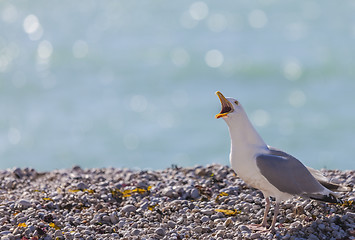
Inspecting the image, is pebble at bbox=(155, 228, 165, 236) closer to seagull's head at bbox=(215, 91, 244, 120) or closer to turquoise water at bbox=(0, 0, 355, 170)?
seagull's head at bbox=(215, 91, 244, 120)

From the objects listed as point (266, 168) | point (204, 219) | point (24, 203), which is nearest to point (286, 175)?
point (266, 168)

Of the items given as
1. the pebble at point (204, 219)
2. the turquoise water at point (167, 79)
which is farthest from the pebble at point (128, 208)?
the turquoise water at point (167, 79)

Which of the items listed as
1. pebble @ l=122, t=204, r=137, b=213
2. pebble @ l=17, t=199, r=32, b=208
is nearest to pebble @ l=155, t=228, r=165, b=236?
pebble @ l=122, t=204, r=137, b=213

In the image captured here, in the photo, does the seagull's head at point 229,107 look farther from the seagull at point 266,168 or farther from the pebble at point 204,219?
the pebble at point 204,219

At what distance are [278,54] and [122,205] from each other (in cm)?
1810

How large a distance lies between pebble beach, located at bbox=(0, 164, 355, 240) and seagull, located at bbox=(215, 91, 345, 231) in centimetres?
29

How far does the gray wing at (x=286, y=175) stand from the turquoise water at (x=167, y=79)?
42.0ft

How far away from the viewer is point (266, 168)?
605cm

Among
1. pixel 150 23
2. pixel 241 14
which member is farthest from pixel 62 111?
pixel 241 14

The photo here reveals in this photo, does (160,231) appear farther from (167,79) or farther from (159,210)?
(167,79)

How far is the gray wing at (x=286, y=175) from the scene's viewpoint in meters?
6.03

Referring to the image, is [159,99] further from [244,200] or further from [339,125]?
[244,200]

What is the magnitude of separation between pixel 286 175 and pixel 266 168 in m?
0.20

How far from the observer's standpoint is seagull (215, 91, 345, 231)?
19.8ft
